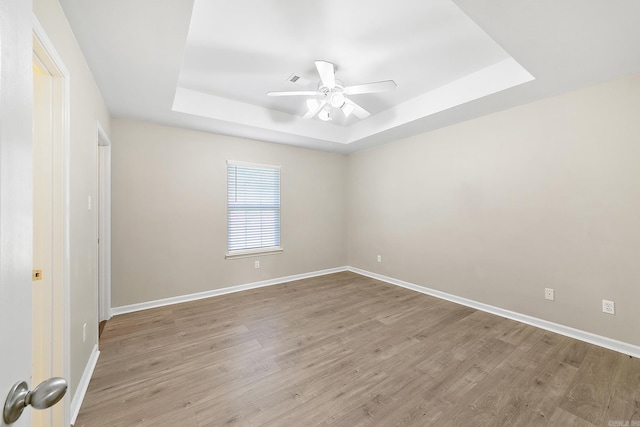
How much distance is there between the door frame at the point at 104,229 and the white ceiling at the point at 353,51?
1.89 ft

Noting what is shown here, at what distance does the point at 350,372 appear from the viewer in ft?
6.81

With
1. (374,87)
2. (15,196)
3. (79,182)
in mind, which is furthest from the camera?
(374,87)

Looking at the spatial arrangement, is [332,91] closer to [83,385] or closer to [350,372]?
[350,372]

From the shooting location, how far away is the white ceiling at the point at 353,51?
5.41 feet

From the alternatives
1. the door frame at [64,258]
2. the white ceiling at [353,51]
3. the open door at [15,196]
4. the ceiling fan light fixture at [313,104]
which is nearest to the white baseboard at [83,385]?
the door frame at [64,258]

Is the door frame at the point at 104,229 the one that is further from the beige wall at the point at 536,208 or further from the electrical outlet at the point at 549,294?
the electrical outlet at the point at 549,294

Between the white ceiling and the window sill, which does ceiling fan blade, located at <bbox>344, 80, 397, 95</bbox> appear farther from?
the window sill

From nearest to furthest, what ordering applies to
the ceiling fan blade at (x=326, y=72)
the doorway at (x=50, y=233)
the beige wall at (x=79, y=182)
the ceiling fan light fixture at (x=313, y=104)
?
the doorway at (x=50, y=233)
the beige wall at (x=79, y=182)
the ceiling fan blade at (x=326, y=72)
the ceiling fan light fixture at (x=313, y=104)

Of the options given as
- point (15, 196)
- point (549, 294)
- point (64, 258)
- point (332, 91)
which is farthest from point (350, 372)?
point (332, 91)

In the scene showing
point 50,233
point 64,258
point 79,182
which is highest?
point 79,182

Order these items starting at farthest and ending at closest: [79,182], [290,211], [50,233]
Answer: [290,211], [79,182], [50,233]

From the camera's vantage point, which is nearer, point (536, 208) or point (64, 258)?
point (64, 258)

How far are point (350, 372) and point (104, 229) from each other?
10.1 ft

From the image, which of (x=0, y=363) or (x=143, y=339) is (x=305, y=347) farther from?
(x=0, y=363)
